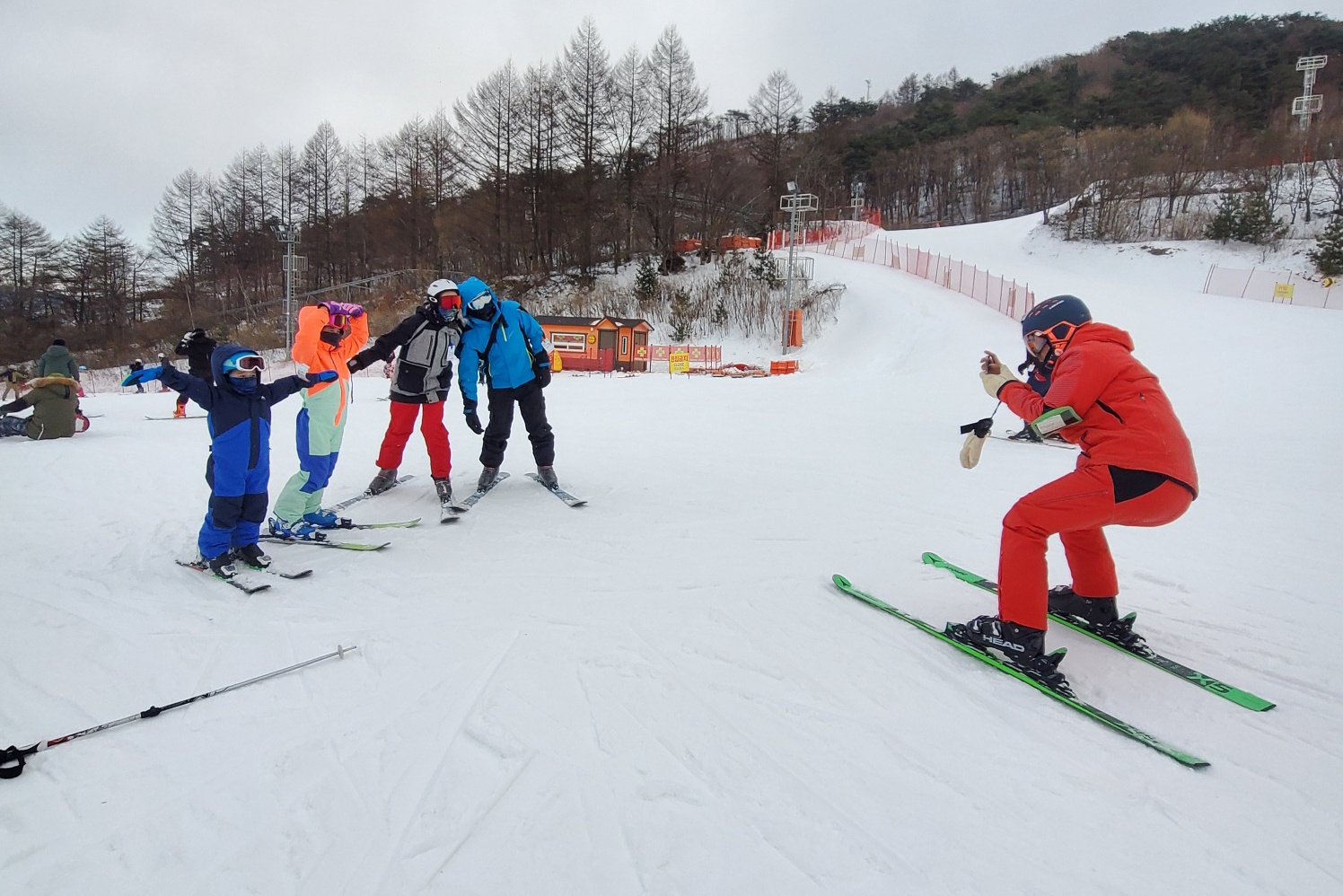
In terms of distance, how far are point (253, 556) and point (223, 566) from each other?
0.61 feet

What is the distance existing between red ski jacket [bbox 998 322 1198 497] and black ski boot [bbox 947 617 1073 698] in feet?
2.63

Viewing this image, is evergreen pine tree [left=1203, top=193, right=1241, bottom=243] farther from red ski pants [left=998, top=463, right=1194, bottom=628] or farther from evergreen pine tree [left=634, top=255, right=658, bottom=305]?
red ski pants [left=998, top=463, right=1194, bottom=628]

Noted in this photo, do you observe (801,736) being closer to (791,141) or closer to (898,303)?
(898,303)

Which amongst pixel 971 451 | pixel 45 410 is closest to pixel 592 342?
pixel 45 410

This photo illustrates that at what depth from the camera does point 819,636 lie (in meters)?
3.30

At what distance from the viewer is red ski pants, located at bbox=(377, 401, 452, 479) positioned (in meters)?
5.66

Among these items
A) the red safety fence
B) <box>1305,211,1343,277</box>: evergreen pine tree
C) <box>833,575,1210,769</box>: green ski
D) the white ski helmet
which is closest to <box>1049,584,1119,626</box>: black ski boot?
<box>833,575,1210,769</box>: green ski

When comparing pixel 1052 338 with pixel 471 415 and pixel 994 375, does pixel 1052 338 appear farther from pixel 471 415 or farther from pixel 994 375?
pixel 471 415

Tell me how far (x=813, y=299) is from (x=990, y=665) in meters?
28.0

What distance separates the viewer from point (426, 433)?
568 cm

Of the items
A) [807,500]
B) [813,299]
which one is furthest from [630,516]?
[813,299]

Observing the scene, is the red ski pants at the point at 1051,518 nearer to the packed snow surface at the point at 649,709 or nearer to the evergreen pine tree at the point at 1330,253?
the packed snow surface at the point at 649,709

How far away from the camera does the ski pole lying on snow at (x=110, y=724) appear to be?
2199mm

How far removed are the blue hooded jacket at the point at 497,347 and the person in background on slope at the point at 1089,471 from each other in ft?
13.1
